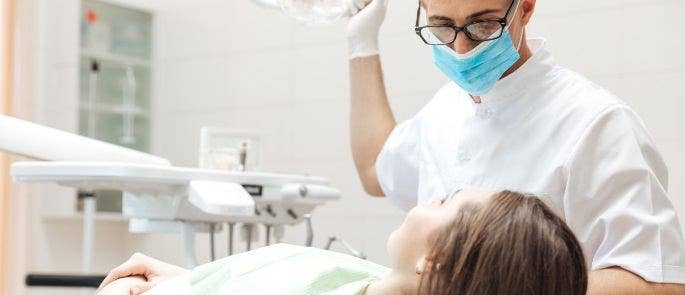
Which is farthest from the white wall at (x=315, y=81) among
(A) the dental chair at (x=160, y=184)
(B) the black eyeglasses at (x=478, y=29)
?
(B) the black eyeglasses at (x=478, y=29)

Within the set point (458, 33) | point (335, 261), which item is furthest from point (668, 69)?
point (335, 261)

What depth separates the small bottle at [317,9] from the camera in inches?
86.7

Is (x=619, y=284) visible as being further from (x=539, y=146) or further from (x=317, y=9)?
(x=317, y=9)

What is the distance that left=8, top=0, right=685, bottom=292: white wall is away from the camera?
9.81 feet

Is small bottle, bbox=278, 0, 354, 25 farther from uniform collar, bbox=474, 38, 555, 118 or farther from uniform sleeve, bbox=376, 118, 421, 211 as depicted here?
uniform collar, bbox=474, 38, 555, 118

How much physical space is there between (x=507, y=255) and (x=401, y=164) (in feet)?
2.63

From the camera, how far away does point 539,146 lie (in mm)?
1686

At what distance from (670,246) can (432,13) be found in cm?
56

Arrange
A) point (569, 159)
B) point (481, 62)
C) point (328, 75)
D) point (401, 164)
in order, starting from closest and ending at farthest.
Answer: point (569, 159) < point (481, 62) < point (401, 164) < point (328, 75)

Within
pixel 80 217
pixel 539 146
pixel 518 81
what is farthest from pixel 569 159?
pixel 80 217

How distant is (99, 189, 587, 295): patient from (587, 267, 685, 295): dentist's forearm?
0.77ft

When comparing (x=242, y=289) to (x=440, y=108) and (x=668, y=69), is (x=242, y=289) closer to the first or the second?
(x=440, y=108)

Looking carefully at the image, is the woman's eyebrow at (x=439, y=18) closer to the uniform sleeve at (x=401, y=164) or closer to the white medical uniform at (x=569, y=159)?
the white medical uniform at (x=569, y=159)

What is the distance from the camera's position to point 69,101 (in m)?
4.21
